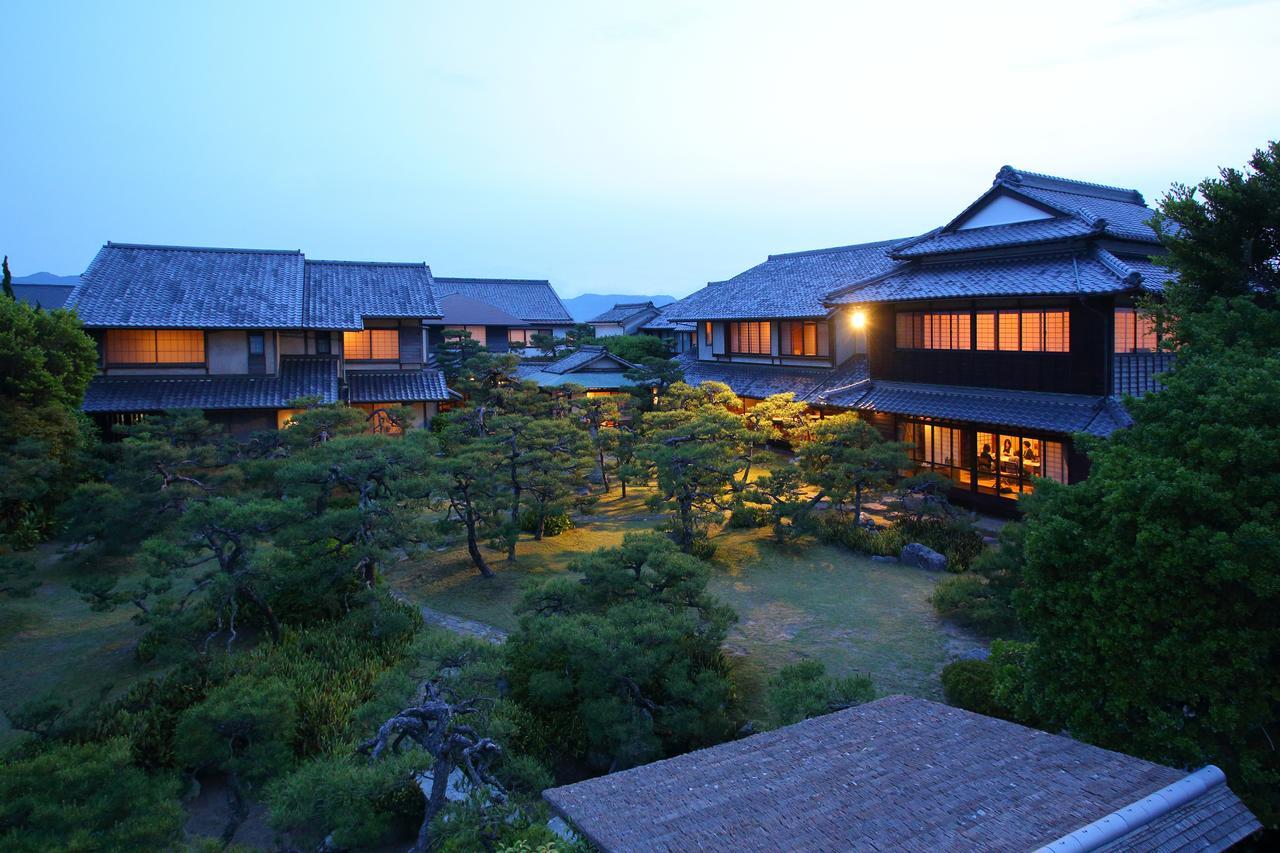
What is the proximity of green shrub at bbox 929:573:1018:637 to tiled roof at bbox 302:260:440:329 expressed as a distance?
70.5 feet

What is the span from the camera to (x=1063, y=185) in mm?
22016

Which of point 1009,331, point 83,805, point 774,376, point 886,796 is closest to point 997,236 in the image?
point 1009,331

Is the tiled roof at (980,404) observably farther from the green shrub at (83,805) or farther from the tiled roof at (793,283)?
the green shrub at (83,805)

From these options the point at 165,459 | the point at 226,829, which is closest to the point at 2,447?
the point at 165,459

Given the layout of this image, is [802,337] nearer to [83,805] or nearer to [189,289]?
[189,289]

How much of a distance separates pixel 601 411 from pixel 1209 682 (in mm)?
20619

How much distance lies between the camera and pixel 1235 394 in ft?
24.5

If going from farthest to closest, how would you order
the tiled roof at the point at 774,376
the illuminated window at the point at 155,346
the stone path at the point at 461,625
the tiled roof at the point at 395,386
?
the tiled roof at the point at 395,386 < the tiled roof at the point at 774,376 < the illuminated window at the point at 155,346 < the stone path at the point at 461,625

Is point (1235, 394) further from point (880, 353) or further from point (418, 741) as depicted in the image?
point (880, 353)

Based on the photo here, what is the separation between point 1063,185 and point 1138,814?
20.8 metres

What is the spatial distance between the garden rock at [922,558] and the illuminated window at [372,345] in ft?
68.9

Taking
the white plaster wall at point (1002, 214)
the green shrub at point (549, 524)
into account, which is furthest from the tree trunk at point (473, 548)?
the white plaster wall at point (1002, 214)

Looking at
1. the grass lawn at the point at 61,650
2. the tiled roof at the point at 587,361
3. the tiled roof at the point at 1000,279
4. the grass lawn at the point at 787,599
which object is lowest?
the grass lawn at the point at 61,650

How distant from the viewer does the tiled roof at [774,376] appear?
27344mm
